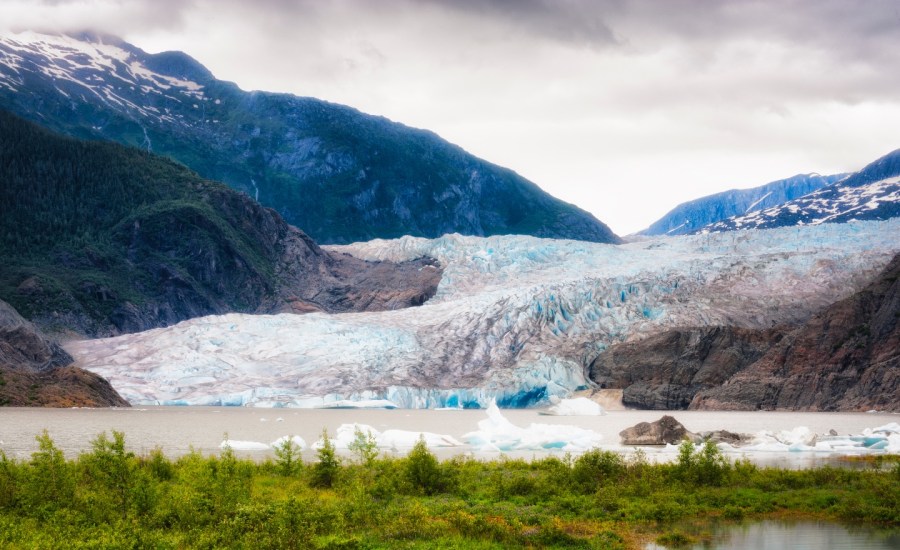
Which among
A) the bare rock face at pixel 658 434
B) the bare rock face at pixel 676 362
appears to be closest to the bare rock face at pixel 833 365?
the bare rock face at pixel 676 362

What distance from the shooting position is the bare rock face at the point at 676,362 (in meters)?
74.5

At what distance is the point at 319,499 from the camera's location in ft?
68.2

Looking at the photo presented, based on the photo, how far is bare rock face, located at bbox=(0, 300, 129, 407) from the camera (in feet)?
200

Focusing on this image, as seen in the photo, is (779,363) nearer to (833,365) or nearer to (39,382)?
A: (833,365)

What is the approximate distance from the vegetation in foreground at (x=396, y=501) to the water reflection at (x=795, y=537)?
28.7 inches

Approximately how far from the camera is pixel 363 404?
6962 centimetres

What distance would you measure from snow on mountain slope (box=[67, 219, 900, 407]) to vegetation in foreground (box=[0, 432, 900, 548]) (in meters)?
46.6

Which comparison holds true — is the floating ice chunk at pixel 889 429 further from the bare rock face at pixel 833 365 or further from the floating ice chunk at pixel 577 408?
the bare rock face at pixel 833 365

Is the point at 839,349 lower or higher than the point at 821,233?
lower

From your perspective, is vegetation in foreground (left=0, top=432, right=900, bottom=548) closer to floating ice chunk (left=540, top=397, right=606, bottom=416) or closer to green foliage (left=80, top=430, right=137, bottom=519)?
green foliage (left=80, top=430, right=137, bottom=519)

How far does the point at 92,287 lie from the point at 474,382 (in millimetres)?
59552

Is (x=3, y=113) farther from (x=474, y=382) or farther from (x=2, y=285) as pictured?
(x=474, y=382)

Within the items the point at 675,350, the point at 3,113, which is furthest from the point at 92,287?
Answer: the point at 675,350

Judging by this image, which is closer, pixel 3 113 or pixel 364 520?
pixel 364 520
